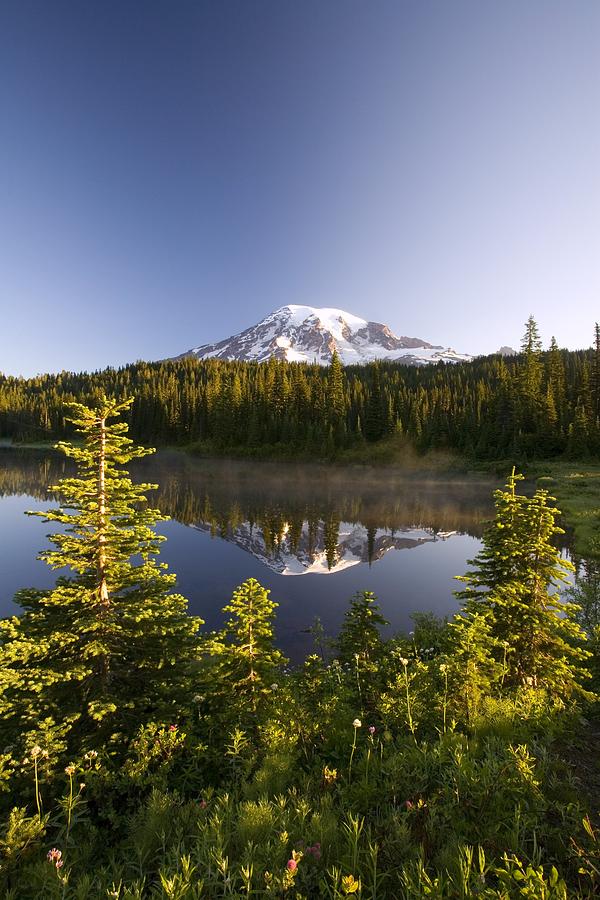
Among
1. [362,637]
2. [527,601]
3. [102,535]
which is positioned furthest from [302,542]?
[102,535]

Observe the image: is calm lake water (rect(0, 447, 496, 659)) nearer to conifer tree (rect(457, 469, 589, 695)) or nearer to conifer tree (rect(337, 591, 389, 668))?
conifer tree (rect(457, 469, 589, 695))

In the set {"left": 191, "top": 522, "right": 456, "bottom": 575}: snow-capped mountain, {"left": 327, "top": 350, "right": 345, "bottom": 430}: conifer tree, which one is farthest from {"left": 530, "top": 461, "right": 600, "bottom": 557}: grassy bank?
{"left": 327, "top": 350, "right": 345, "bottom": 430}: conifer tree

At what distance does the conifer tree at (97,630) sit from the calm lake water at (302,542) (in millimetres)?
7566

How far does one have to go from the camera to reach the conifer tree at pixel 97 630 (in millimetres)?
6012

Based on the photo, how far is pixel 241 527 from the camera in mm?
34906

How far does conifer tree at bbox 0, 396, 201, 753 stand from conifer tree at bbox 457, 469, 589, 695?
5.97m

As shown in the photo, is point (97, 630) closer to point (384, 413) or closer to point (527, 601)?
point (527, 601)

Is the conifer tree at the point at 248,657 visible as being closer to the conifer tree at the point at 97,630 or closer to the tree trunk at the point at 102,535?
the conifer tree at the point at 97,630

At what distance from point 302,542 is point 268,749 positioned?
82.3ft

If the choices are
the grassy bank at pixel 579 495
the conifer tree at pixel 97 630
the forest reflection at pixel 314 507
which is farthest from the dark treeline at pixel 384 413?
the conifer tree at pixel 97 630

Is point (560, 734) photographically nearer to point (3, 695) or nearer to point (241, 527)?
point (3, 695)

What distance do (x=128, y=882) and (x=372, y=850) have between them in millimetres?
2272

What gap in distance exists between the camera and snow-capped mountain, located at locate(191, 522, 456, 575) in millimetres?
24344

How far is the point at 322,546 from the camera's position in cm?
2902
